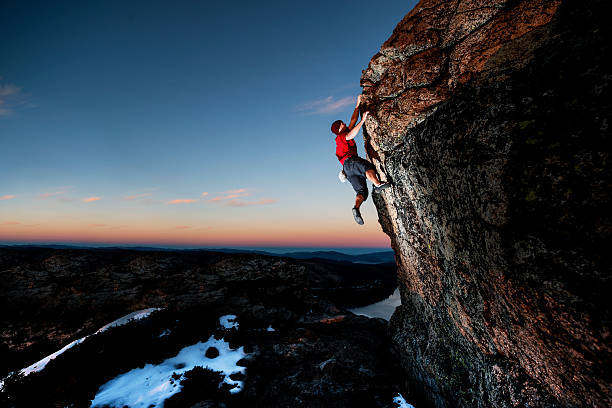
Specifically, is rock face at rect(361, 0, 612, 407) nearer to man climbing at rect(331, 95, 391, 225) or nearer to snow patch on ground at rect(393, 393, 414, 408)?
man climbing at rect(331, 95, 391, 225)

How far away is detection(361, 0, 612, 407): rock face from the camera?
338cm

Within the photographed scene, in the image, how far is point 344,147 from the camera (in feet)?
29.5

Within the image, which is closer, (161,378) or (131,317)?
(161,378)

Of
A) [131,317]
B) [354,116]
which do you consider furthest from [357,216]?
[131,317]

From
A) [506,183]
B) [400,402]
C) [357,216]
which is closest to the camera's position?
[506,183]

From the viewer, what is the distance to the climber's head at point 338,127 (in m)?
8.84

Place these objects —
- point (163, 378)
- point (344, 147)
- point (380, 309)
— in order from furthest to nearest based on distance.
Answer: point (380, 309) < point (163, 378) < point (344, 147)

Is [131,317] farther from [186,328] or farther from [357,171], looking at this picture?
[357,171]

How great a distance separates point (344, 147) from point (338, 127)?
0.78 meters

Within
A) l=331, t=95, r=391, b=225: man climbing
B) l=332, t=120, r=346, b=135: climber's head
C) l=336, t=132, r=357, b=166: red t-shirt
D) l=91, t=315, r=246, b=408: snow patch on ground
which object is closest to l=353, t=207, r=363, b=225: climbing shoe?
l=331, t=95, r=391, b=225: man climbing

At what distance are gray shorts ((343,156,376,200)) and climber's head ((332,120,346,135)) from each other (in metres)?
1.14

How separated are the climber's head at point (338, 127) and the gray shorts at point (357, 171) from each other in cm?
114

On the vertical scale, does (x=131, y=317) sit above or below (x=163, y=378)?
above

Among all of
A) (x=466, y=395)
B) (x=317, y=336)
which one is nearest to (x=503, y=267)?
(x=466, y=395)
